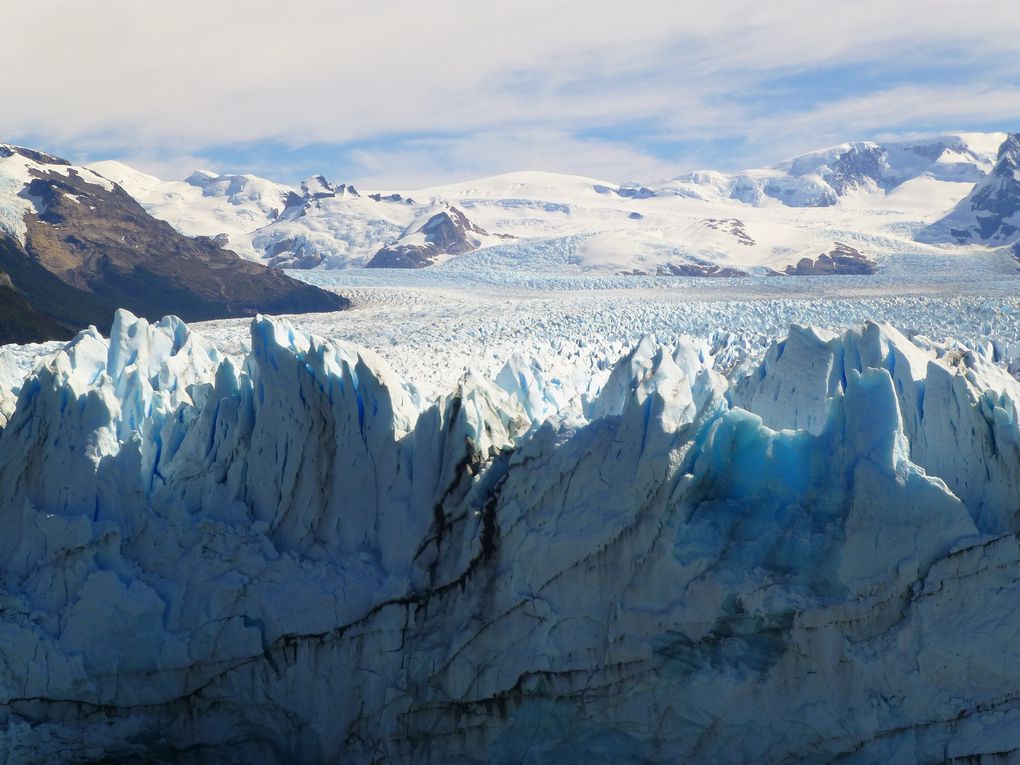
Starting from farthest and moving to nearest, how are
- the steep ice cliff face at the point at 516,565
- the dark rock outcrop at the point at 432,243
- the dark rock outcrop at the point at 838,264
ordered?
1. the dark rock outcrop at the point at 432,243
2. the dark rock outcrop at the point at 838,264
3. the steep ice cliff face at the point at 516,565

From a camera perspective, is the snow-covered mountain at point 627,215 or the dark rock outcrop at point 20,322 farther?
the snow-covered mountain at point 627,215

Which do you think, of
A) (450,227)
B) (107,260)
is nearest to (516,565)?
(107,260)

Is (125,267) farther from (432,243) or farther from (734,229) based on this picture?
(734,229)

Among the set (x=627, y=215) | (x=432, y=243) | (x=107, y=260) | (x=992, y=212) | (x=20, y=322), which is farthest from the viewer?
(x=627, y=215)

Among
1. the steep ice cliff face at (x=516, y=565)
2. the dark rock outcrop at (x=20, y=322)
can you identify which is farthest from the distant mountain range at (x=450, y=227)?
the steep ice cliff face at (x=516, y=565)

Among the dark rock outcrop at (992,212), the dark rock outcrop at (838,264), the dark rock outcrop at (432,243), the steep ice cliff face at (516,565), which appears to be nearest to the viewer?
the steep ice cliff face at (516,565)

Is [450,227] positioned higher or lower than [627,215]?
lower

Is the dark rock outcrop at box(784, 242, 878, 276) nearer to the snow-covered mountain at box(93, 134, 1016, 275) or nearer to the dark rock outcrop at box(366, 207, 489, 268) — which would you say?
the snow-covered mountain at box(93, 134, 1016, 275)

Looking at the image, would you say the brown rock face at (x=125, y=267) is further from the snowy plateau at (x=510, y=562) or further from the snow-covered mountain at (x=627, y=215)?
the snowy plateau at (x=510, y=562)
